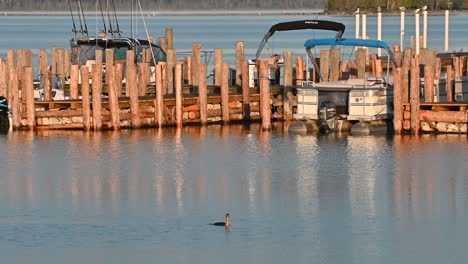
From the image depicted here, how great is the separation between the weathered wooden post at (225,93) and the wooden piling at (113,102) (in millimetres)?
2721

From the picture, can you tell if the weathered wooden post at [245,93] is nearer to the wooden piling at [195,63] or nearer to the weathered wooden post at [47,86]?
the wooden piling at [195,63]

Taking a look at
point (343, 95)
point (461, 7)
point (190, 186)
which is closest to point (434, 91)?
point (343, 95)

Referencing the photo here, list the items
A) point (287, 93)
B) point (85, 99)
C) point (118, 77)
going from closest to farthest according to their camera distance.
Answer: point (85, 99) < point (118, 77) < point (287, 93)

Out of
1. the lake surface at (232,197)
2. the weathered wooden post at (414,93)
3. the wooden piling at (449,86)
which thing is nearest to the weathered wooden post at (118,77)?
the lake surface at (232,197)

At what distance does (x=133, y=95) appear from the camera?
36.6m

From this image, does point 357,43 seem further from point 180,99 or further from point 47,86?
point 47,86

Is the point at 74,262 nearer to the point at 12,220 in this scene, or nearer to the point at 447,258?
the point at 12,220

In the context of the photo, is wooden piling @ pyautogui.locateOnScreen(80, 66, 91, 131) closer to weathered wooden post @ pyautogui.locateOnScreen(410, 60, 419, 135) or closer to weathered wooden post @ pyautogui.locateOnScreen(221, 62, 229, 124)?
weathered wooden post @ pyautogui.locateOnScreen(221, 62, 229, 124)

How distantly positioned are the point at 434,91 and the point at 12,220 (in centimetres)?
1502

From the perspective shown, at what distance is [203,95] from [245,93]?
5.23 ft

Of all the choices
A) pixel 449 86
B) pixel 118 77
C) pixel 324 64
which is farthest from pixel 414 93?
pixel 118 77

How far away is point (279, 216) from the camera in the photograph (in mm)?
26000

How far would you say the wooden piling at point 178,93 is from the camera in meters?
37.2

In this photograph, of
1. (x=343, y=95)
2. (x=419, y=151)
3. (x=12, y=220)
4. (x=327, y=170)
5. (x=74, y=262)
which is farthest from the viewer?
(x=343, y=95)
